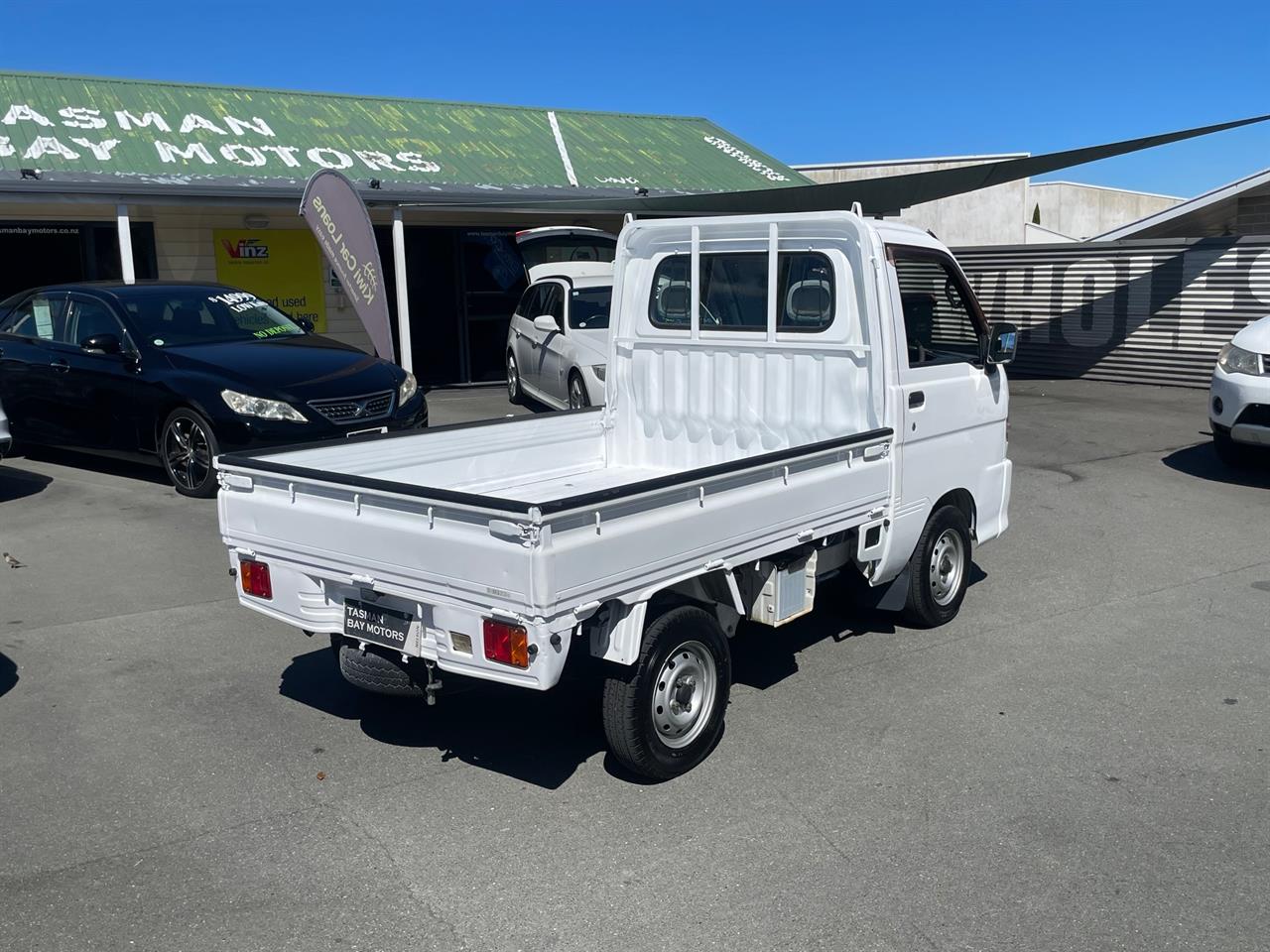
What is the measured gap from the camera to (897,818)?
429 centimetres

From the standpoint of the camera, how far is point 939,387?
611 centimetres

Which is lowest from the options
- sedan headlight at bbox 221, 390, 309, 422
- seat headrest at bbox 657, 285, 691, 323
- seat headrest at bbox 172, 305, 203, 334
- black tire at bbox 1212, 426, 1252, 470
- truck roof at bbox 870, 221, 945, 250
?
black tire at bbox 1212, 426, 1252, 470

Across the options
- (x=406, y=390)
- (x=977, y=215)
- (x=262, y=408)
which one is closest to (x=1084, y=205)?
(x=977, y=215)

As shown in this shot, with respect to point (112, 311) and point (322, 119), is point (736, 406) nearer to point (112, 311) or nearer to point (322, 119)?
point (112, 311)

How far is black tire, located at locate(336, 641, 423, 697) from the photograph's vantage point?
4660 millimetres

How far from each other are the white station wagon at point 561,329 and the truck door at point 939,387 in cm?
551

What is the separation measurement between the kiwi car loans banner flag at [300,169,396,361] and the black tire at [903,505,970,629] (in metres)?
6.86

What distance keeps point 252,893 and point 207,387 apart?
242 inches

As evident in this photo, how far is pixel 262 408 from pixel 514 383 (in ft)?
21.3

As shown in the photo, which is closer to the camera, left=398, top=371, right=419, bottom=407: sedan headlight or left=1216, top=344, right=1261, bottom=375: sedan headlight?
left=398, top=371, right=419, bottom=407: sedan headlight

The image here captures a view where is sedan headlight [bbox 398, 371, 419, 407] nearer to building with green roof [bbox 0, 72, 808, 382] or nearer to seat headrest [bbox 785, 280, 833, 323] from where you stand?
seat headrest [bbox 785, 280, 833, 323]

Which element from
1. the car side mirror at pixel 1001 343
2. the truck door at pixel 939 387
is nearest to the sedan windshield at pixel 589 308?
the truck door at pixel 939 387

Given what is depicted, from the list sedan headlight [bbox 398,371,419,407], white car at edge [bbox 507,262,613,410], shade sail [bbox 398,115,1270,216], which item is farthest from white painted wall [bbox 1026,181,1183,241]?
sedan headlight [bbox 398,371,419,407]

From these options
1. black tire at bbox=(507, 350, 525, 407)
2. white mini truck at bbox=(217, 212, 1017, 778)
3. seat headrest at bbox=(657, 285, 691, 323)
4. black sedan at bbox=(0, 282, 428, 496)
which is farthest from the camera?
black tire at bbox=(507, 350, 525, 407)
